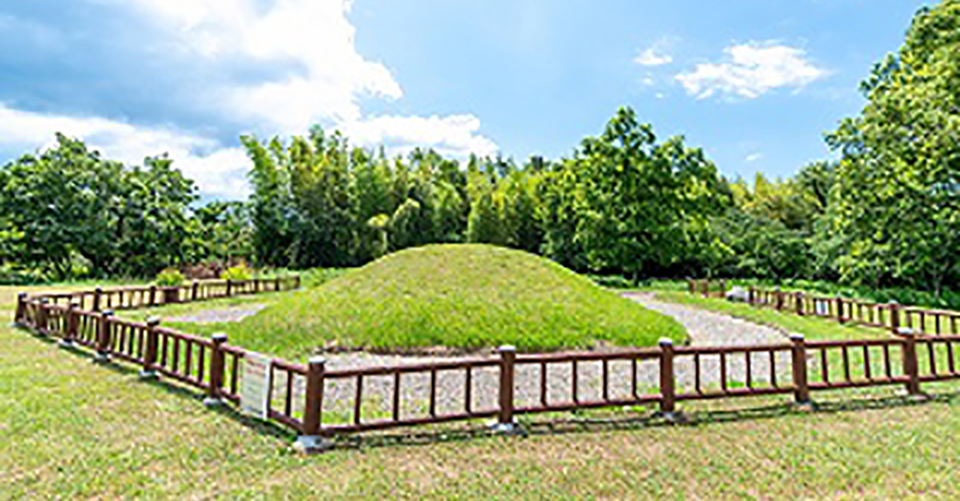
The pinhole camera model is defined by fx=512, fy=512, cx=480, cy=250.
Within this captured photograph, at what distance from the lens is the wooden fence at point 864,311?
1075 cm

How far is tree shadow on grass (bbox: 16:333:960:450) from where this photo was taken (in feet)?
16.6

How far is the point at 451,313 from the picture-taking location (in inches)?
384

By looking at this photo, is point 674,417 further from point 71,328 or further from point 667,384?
point 71,328

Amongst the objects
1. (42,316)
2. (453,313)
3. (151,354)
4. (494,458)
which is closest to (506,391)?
(494,458)

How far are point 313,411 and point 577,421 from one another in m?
2.82

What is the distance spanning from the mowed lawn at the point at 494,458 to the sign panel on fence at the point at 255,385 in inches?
7.5

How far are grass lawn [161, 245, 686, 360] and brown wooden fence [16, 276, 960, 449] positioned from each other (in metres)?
0.98

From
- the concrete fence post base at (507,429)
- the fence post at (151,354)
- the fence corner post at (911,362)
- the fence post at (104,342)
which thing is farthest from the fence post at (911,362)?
the fence post at (104,342)

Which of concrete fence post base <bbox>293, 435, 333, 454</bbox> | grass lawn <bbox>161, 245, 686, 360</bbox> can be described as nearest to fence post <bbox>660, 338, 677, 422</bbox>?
grass lawn <bbox>161, 245, 686, 360</bbox>

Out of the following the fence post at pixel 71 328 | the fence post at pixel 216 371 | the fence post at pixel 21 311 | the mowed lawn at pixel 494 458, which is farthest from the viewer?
the fence post at pixel 21 311

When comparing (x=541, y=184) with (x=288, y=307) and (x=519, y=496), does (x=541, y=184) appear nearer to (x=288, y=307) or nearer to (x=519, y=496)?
(x=288, y=307)

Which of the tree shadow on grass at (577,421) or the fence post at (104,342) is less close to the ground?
the fence post at (104,342)

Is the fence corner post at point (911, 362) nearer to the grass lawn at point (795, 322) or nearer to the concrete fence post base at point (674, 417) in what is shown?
the concrete fence post base at point (674, 417)

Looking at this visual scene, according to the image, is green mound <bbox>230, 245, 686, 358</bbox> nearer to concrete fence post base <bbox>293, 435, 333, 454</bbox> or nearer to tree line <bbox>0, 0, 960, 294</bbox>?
concrete fence post base <bbox>293, 435, 333, 454</bbox>
